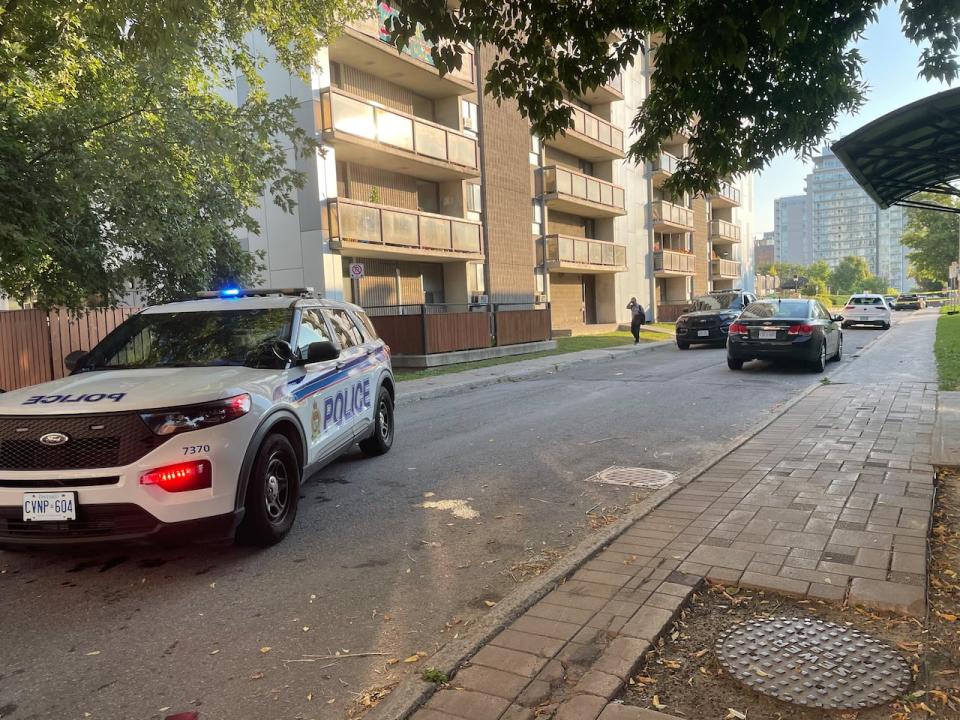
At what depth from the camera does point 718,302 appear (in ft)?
74.9

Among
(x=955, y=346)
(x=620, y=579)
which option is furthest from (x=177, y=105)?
(x=955, y=346)

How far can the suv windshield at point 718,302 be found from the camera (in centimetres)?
2248

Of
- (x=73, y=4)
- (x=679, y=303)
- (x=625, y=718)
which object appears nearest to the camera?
(x=625, y=718)

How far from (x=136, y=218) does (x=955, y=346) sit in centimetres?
1957

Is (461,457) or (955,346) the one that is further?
(955,346)

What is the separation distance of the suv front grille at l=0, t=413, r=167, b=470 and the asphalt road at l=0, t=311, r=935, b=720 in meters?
0.77

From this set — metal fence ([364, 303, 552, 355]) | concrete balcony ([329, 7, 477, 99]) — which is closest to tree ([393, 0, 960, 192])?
metal fence ([364, 303, 552, 355])

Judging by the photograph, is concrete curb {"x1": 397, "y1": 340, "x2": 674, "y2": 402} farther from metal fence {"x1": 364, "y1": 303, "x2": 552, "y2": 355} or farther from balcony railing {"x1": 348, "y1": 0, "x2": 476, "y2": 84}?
balcony railing {"x1": 348, "y1": 0, "x2": 476, "y2": 84}

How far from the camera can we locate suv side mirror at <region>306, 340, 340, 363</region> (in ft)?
17.3

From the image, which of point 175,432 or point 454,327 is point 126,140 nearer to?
point 175,432

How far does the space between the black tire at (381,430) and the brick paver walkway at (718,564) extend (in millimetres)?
3387

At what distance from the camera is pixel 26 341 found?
12.1 meters

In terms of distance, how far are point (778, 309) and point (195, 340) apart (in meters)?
12.7

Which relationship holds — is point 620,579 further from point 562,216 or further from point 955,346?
point 562,216
